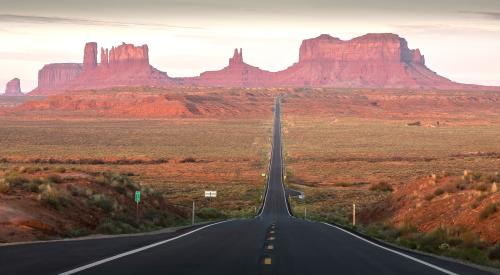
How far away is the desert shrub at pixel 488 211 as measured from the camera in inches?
904

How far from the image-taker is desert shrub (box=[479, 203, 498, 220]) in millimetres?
22953

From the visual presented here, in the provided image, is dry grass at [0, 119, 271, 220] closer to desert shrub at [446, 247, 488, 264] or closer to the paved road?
the paved road

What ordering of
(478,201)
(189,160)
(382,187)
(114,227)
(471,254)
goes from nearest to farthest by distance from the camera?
1. (471,254)
2. (478,201)
3. (114,227)
4. (382,187)
5. (189,160)

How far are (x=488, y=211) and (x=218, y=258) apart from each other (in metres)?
11.0

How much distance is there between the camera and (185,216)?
41.3 meters

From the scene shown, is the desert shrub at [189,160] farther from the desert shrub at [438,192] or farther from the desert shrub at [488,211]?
the desert shrub at [488,211]

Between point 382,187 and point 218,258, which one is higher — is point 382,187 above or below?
below

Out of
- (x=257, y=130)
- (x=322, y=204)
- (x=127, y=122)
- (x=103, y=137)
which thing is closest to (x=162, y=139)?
(x=103, y=137)

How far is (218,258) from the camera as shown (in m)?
15.8

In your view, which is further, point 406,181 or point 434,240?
point 406,181

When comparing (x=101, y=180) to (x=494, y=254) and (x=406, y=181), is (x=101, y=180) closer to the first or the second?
(x=494, y=254)

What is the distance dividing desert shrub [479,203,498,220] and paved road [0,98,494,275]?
4.32 m

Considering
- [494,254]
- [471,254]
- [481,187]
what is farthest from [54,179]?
[494,254]

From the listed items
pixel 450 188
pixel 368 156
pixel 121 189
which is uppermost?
pixel 450 188
